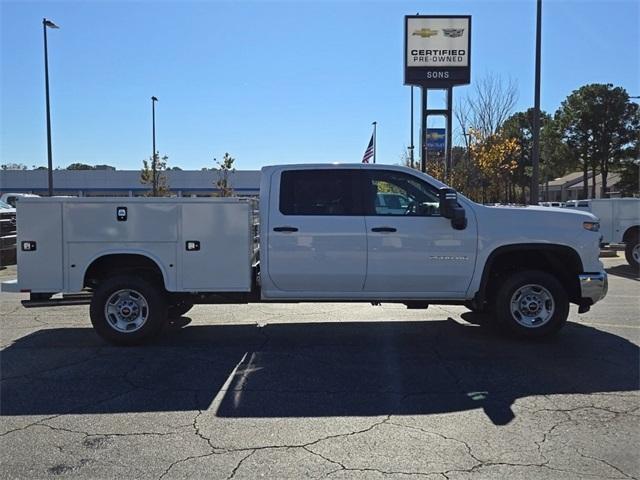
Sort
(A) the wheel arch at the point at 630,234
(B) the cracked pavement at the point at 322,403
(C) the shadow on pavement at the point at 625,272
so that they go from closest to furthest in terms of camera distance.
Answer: (B) the cracked pavement at the point at 322,403 < (C) the shadow on pavement at the point at 625,272 < (A) the wheel arch at the point at 630,234

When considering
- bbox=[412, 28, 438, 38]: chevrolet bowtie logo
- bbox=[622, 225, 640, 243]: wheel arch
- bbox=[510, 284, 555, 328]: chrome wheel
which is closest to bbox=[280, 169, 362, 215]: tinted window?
bbox=[510, 284, 555, 328]: chrome wheel

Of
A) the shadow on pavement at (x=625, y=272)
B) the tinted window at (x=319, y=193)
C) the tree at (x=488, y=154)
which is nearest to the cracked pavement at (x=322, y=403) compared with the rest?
the tinted window at (x=319, y=193)

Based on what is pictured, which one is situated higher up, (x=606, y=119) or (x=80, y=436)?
(x=606, y=119)

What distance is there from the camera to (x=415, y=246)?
6.59 meters

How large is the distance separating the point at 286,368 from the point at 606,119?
4592cm

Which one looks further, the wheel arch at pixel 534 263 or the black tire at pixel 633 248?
the black tire at pixel 633 248

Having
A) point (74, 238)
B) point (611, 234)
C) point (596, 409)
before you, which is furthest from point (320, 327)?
point (611, 234)

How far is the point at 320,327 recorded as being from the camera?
779 centimetres

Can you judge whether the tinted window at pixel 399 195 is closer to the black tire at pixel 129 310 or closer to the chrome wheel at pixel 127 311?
the black tire at pixel 129 310

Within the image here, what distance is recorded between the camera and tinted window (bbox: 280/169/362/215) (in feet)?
22.0

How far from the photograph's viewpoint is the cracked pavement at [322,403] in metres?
3.78

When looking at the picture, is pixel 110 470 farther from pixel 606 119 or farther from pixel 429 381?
pixel 606 119

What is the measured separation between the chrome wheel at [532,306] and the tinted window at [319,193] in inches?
85.6

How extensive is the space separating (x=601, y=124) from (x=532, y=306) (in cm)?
4371
